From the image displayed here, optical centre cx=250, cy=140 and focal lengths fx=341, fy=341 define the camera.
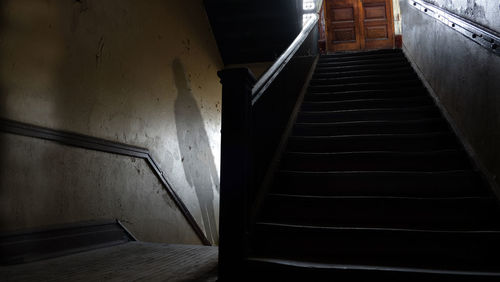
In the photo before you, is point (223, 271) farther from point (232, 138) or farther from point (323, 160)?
point (323, 160)

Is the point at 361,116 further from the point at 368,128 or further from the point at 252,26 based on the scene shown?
the point at 252,26

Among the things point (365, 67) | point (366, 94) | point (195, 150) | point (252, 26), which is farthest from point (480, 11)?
point (252, 26)

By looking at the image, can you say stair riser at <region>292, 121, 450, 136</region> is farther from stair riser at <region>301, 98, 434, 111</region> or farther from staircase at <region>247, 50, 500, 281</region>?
stair riser at <region>301, 98, 434, 111</region>

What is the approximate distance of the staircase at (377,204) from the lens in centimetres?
188

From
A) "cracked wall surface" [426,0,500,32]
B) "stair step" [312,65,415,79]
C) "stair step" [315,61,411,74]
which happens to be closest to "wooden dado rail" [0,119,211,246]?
"stair step" [312,65,415,79]

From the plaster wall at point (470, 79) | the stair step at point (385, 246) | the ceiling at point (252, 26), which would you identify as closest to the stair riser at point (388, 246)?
the stair step at point (385, 246)

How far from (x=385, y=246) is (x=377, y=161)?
1.00 meters

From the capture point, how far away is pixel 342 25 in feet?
30.1

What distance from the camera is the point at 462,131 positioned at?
2947 mm

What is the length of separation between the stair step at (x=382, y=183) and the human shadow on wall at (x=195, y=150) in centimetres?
223

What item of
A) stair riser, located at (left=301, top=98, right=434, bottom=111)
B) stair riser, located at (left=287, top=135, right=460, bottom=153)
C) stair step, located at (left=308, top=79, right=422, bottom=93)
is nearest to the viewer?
stair riser, located at (left=287, top=135, right=460, bottom=153)

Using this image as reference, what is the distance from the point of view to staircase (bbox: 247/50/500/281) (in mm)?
1879

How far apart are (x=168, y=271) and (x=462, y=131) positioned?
8.67 feet

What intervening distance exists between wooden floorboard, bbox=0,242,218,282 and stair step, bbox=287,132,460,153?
133 centimetres
